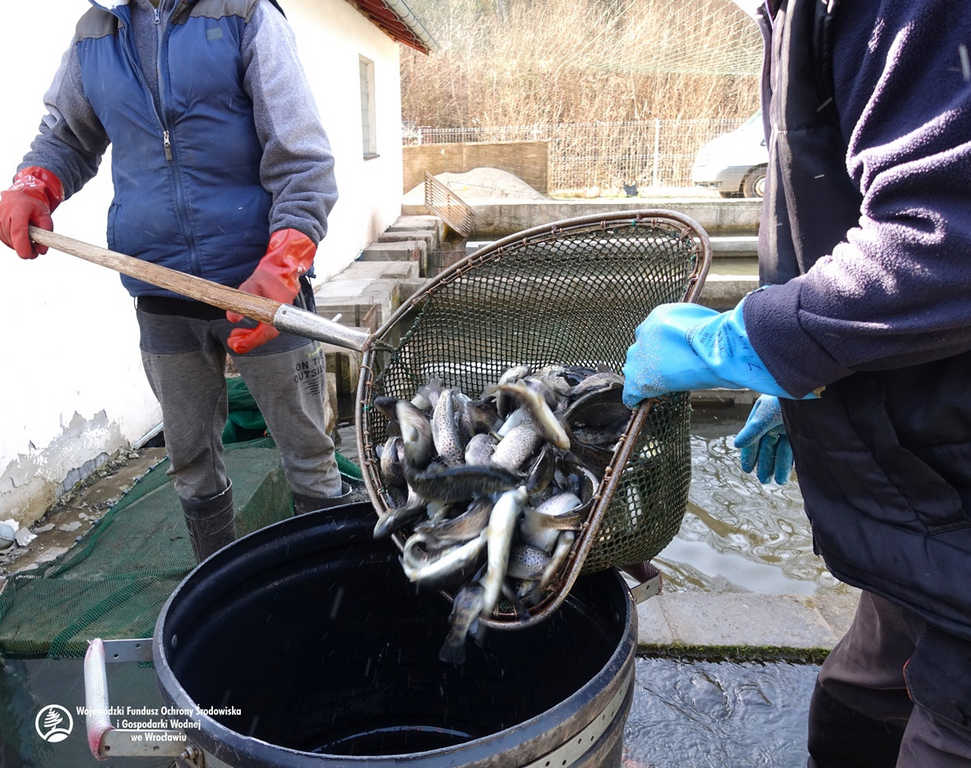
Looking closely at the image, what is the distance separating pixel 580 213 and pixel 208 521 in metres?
11.3

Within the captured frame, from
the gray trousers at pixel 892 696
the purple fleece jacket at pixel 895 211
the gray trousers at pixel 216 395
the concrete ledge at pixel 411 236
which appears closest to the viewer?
the purple fleece jacket at pixel 895 211

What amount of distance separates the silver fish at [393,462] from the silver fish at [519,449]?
0.26 m

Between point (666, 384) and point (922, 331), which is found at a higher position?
point (922, 331)

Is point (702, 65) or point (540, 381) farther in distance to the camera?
point (702, 65)

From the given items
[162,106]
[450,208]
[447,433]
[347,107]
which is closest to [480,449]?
[447,433]

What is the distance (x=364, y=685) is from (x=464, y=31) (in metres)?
34.9

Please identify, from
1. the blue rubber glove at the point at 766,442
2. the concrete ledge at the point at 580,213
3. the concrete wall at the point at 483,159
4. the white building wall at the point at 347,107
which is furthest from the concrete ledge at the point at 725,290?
the concrete wall at the point at 483,159

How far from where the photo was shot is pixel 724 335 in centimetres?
140

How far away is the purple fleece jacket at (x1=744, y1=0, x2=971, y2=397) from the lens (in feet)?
3.39

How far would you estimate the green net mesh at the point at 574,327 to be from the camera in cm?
174

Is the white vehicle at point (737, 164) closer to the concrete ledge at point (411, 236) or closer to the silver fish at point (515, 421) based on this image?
the concrete ledge at point (411, 236)

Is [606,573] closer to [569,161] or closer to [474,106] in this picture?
[569,161]

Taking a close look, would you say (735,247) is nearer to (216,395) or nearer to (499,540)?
(216,395)

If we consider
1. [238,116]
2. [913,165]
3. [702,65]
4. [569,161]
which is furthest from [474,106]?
[913,165]
